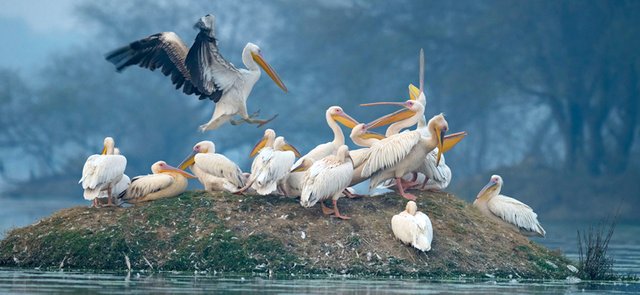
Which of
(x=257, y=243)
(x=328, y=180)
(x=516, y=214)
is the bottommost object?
(x=257, y=243)

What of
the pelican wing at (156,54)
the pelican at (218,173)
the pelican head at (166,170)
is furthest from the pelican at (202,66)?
the pelican head at (166,170)

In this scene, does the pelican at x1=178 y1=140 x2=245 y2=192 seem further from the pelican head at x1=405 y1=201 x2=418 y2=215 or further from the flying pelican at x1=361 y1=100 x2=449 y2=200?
the pelican head at x1=405 y1=201 x2=418 y2=215

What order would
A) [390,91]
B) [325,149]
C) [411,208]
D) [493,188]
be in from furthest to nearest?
1. [390,91]
2. [493,188]
3. [325,149]
4. [411,208]

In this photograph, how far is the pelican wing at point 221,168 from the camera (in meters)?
17.3

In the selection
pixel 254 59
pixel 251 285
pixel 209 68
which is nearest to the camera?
pixel 251 285

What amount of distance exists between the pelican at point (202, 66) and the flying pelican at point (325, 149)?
0.85 m

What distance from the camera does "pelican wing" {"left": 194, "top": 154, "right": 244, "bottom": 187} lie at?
17266 millimetres

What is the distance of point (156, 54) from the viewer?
62.8 feet

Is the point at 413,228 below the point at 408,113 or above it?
below

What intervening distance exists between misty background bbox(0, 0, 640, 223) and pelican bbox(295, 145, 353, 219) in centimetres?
2468

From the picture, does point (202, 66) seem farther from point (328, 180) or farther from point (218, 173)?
point (328, 180)

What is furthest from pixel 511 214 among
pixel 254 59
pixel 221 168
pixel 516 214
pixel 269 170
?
pixel 254 59

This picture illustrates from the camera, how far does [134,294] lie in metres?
13.4

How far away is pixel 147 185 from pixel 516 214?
432 cm
